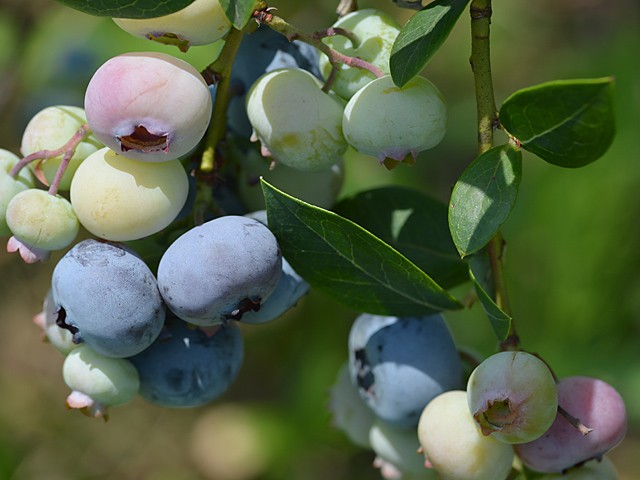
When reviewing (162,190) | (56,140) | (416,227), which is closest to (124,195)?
(162,190)

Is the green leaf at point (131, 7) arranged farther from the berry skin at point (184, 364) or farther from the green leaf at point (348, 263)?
the berry skin at point (184, 364)

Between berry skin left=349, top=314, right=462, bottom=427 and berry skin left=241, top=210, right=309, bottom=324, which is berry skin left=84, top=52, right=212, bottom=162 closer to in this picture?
berry skin left=241, top=210, right=309, bottom=324

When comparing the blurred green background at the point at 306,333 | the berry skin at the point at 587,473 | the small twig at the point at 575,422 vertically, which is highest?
the small twig at the point at 575,422

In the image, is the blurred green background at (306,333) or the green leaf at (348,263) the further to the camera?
the blurred green background at (306,333)

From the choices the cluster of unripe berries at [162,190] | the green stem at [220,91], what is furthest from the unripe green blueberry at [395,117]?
the green stem at [220,91]

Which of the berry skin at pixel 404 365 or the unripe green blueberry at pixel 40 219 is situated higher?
the unripe green blueberry at pixel 40 219

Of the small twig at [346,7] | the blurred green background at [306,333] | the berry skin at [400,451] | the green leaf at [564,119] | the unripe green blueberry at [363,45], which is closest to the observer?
the green leaf at [564,119]
